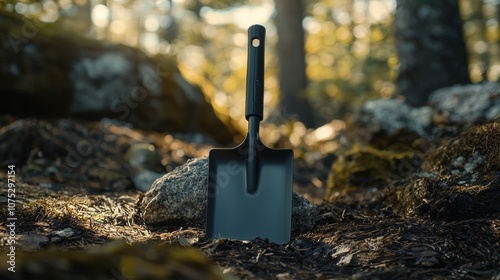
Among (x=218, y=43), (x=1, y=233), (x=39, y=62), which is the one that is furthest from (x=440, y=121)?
(x=218, y=43)

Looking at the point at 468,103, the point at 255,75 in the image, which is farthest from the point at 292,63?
the point at 255,75

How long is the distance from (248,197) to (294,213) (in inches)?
11.4

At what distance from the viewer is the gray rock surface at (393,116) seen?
16.8 feet

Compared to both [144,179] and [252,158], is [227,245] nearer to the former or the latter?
[252,158]

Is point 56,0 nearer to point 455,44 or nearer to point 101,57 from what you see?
point 101,57

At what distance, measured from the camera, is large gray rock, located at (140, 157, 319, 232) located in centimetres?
284

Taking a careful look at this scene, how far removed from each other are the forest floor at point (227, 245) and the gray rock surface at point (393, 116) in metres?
1.60

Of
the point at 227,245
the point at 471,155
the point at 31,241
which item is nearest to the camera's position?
the point at 31,241

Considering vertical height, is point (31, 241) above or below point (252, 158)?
below

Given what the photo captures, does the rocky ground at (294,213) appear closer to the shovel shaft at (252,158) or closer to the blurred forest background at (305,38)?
the shovel shaft at (252,158)

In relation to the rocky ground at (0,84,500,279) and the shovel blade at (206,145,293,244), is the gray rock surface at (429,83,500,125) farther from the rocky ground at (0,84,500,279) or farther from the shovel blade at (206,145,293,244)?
the shovel blade at (206,145,293,244)

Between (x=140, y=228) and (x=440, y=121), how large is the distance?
350cm

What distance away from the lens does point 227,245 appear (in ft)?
7.80

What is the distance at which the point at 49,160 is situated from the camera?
14.3 feet
